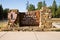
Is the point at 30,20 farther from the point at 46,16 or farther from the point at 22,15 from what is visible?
the point at 46,16

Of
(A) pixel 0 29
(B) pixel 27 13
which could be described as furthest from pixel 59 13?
(A) pixel 0 29

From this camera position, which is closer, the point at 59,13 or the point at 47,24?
the point at 47,24

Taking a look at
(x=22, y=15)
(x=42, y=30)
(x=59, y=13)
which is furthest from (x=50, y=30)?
(x=59, y=13)

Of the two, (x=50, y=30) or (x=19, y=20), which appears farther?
(x=19, y=20)

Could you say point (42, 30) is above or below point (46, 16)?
below

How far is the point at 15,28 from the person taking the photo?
56.5ft

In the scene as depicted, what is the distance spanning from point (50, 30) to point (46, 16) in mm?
1783

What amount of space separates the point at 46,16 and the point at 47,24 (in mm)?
833

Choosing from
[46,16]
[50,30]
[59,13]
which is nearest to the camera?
[50,30]
